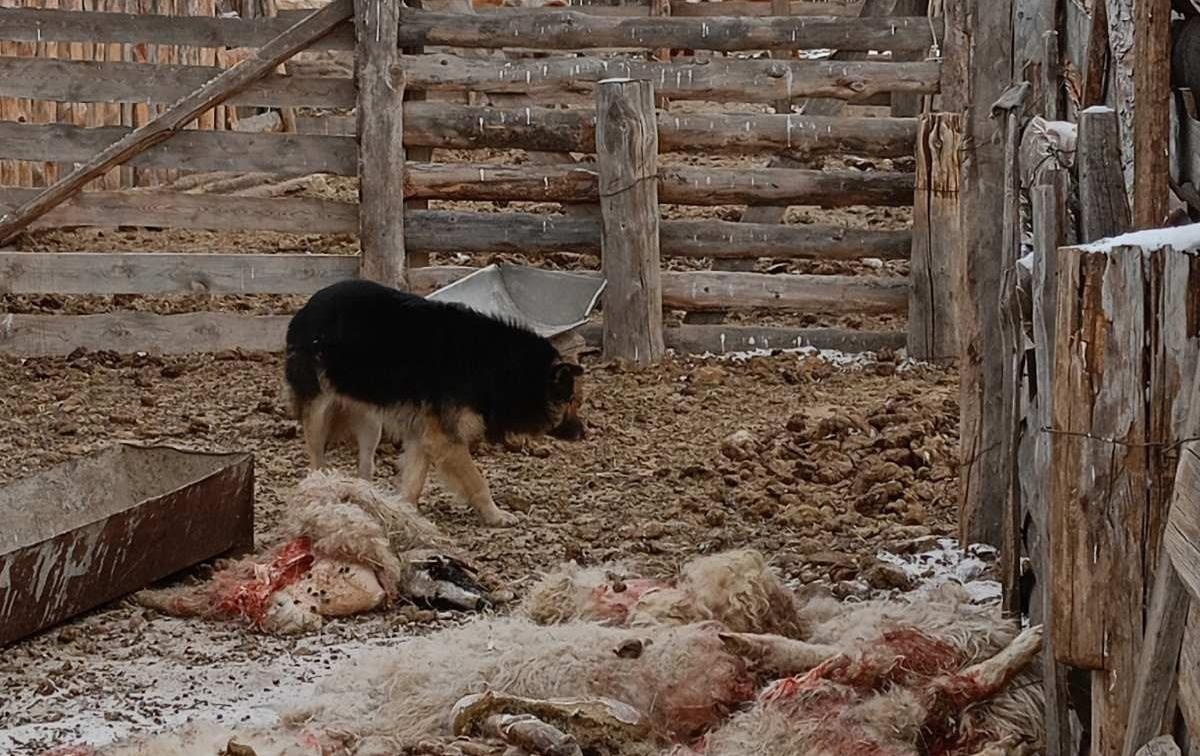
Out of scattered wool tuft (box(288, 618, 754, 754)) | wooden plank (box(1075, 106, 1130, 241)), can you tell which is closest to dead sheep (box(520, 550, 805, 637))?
scattered wool tuft (box(288, 618, 754, 754))

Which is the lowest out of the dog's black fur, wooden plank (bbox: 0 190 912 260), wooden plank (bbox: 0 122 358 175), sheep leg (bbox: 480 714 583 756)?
sheep leg (bbox: 480 714 583 756)

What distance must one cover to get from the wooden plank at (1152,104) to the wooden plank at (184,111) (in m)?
7.10

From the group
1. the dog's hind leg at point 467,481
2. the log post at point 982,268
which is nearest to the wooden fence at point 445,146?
the dog's hind leg at point 467,481

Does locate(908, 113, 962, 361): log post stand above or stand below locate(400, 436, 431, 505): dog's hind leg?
above

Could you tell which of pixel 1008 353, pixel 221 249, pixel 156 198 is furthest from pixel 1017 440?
pixel 221 249

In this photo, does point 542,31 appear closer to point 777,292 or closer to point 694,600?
point 777,292

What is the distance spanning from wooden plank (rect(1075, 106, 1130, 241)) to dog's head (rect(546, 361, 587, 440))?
13.0ft

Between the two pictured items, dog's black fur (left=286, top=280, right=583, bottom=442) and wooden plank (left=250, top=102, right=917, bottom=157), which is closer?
dog's black fur (left=286, top=280, right=583, bottom=442)

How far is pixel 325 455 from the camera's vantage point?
27.5 ft

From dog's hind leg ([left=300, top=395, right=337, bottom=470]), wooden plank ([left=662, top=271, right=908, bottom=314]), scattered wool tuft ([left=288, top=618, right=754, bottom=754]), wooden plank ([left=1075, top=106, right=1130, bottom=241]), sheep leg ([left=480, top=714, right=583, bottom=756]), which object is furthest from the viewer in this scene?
wooden plank ([left=662, top=271, right=908, bottom=314])

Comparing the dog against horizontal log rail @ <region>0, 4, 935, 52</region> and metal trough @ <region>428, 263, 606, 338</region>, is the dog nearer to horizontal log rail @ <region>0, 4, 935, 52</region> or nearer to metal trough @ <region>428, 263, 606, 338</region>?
metal trough @ <region>428, 263, 606, 338</region>

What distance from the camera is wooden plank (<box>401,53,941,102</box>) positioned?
1039 centimetres

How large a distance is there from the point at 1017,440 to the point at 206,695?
2663 mm

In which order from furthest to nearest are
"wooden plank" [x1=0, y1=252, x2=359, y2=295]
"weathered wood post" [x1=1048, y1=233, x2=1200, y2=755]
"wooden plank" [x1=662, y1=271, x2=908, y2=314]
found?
"wooden plank" [x1=662, y1=271, x2=908, y2=314] → "wooden plank" [x1=0, y1=252, x2=359, y2=295] → "weathered wood post" [x1=1048, y1=233, x2=1200, y2=755]
